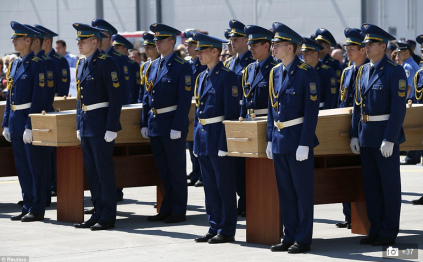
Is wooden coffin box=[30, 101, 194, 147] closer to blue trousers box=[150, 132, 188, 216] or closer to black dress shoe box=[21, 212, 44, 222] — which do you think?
blue trousers box=[150, 132, 188, 216]

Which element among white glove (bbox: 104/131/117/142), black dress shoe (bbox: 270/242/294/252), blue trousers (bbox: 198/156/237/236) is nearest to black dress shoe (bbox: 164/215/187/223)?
white glove (bbox: 104/131/117/142)

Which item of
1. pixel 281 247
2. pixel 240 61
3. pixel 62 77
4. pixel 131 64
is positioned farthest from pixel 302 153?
pixel 131 64

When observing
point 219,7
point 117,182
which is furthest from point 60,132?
point 219,7

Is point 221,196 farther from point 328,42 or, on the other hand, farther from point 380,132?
point 328,42

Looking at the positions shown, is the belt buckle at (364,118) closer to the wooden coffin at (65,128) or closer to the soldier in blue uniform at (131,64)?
the wooden coffin at (65,128)

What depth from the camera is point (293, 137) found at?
27.7ft

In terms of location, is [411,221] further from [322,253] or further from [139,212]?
[139,212]

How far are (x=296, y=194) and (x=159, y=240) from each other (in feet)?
5.13

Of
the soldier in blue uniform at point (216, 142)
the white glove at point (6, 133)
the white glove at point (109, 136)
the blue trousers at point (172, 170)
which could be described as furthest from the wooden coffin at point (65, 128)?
the soldier in blue uniform at point (216, 142)

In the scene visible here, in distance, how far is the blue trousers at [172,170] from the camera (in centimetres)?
1054

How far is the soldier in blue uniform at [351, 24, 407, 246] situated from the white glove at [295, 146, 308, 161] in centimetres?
70

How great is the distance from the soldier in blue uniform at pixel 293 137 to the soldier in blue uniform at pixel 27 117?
3225mm

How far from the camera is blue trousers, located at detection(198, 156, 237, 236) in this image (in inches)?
362

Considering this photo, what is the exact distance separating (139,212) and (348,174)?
120 inches
